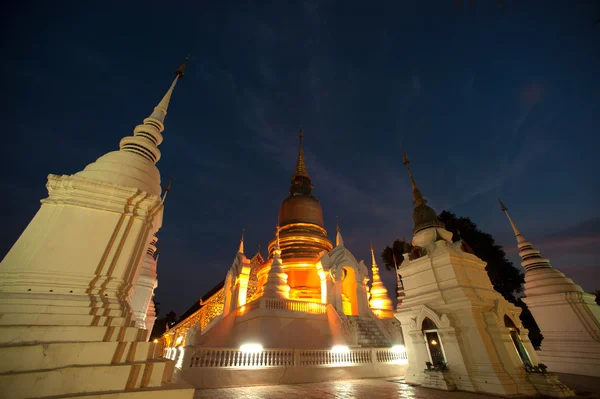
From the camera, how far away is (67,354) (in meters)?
3.04

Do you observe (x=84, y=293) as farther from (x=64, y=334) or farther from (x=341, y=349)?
(x=341, y=349)

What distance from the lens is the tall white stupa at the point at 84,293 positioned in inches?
114

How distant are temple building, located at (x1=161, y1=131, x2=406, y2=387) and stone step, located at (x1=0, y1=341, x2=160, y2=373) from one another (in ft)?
14.6

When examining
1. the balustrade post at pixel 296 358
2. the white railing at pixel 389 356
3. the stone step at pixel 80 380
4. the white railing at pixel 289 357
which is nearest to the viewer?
the stone step at pixel 80 380

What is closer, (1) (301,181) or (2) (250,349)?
(2) (250,349)

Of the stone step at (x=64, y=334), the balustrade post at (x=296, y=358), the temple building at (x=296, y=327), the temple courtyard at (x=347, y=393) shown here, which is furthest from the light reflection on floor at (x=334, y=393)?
the stone step at (x=64, y=334)

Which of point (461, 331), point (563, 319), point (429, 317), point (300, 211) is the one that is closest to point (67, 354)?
point (429, 317)

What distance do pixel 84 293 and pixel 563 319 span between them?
1629 centimetres

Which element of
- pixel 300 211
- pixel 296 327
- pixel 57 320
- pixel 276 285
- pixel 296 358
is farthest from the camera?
pixel 300 211

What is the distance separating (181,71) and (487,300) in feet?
35.8

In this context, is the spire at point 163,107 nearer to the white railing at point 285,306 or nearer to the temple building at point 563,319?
the white railing at point 285,306

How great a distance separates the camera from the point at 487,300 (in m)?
7.54

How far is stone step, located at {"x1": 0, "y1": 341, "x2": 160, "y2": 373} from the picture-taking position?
2807 millimetres

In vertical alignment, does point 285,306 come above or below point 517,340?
above
